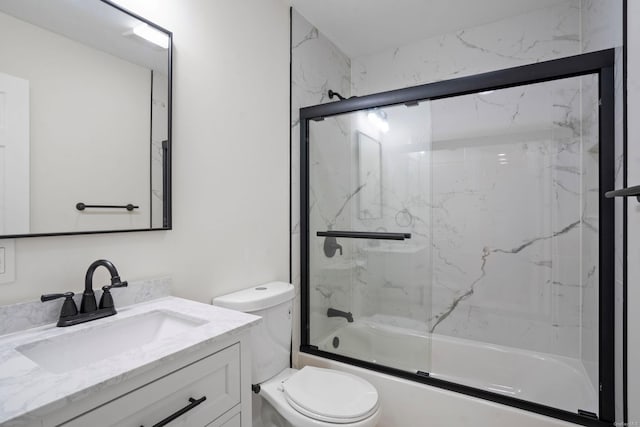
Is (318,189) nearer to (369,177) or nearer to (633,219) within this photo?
(369,177)

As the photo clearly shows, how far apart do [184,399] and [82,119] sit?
3.08 feet

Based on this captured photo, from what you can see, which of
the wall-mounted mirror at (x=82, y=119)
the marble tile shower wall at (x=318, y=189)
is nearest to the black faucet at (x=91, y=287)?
the wall-mounted mirror at (x=82, y=119)

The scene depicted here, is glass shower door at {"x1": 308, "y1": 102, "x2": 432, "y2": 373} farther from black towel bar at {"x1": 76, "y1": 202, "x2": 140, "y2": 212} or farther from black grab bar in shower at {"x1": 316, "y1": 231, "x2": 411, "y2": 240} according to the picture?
black towel bar at {"x1": 76, "y1": 202, "x2": 140, "y2": 212}

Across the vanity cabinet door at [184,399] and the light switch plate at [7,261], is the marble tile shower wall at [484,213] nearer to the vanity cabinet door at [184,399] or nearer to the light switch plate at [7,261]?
the vanity cabinet door at [184,399]

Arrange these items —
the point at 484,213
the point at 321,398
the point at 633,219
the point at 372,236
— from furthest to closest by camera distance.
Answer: the point at 484,213 < the point at 372,236 < the point at 321,398 < the point at 633,219

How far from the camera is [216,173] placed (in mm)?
1532

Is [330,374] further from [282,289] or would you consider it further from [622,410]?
[622,410]

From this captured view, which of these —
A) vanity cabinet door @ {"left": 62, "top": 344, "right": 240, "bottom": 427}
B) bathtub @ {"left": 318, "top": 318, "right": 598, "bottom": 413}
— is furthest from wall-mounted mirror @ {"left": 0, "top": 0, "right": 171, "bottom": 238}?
bathtub @ {"left": 318, "top": 318, "right": 598, "bottom": 413}

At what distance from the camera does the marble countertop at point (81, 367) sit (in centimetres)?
58

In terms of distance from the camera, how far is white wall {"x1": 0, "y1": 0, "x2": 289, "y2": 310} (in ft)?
3.54

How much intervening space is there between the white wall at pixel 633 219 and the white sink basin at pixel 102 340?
1471 millimetres

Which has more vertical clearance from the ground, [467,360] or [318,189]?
[318,189]

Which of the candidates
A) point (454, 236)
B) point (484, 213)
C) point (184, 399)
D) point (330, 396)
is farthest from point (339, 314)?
point (184, 399)

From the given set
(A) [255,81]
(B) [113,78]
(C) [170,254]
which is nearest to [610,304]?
(C) [170,254]
